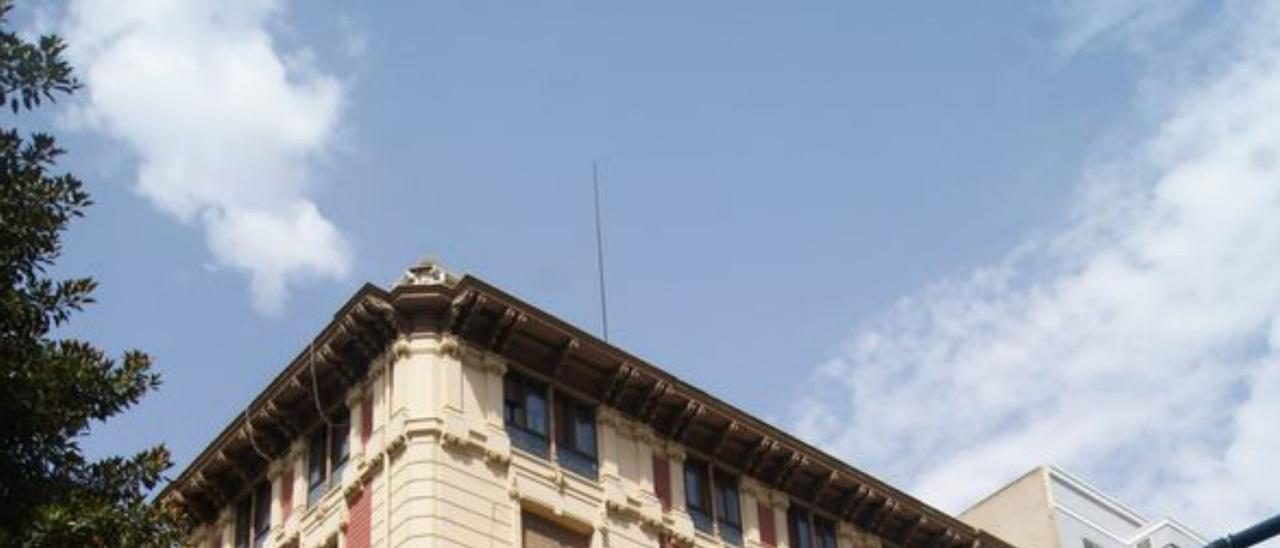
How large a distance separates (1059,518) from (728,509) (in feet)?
66.8

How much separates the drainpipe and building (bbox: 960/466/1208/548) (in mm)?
35111

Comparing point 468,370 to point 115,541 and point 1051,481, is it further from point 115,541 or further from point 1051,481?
point 1051,481

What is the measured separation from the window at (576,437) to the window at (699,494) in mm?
2650

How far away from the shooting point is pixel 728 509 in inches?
1560

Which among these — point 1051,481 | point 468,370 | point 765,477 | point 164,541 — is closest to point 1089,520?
point 1051,481

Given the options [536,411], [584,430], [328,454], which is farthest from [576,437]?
[328,454]

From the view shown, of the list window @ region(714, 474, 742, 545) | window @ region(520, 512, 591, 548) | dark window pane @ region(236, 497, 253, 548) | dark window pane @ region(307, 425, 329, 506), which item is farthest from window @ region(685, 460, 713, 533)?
dark window pane @ region(236, 497, 253, 548)

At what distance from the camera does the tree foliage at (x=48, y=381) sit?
2208 centimetres

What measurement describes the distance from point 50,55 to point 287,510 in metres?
16.8

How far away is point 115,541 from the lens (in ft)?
73.2

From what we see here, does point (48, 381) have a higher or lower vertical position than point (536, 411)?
lower

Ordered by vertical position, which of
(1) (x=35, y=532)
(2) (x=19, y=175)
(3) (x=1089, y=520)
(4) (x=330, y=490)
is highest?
(3) (x=1089, y=520)

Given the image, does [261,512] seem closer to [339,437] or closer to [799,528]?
[339,437]

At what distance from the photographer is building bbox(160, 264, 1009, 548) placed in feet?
113
